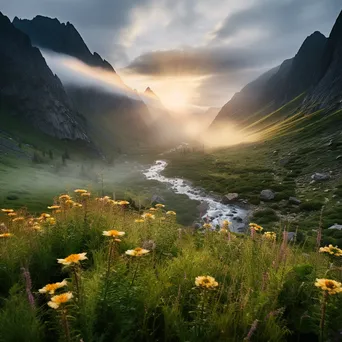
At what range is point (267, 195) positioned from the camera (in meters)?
65.9

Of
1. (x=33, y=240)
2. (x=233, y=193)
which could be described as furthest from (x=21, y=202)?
(x=33, y=240)

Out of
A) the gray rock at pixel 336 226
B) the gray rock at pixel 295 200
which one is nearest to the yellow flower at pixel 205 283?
the gray rock at pixel 336 226

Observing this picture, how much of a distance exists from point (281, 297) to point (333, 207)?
54.1m

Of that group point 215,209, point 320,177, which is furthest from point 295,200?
point 320,177

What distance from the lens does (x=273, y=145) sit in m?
143

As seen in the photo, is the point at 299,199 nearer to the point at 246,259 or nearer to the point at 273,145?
the point at 246,259

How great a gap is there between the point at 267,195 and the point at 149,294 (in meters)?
65.0

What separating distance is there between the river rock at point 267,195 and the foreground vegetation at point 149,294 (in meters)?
60.3

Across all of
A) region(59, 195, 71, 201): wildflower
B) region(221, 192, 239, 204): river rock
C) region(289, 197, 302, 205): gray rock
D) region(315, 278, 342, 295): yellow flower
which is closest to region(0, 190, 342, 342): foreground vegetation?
region(315, 278, 342, 295): yellow flower

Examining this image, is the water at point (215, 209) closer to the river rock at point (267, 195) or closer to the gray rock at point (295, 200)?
the river rock at point (267, 195)

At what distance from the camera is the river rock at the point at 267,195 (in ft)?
214

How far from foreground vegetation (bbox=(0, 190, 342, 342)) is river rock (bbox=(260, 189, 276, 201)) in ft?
198

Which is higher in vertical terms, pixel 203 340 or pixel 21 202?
pixel 203 340

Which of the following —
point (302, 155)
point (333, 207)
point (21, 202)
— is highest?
point (302, 155)
